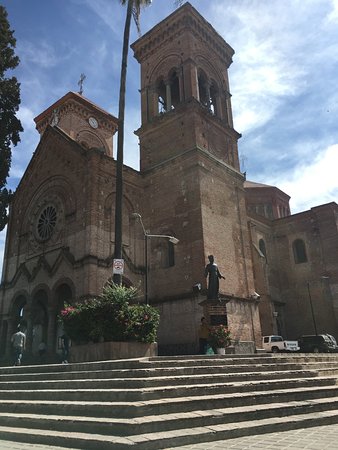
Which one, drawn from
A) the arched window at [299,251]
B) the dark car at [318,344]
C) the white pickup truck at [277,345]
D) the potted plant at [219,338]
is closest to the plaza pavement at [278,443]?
the potted plant at [219,338]

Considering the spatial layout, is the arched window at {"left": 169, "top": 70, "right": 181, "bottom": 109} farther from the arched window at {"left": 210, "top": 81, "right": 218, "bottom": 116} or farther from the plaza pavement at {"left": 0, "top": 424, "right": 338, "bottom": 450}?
the plaza pavement at {"left": 0, "top": 424, "right": 338, "bottom": 450}

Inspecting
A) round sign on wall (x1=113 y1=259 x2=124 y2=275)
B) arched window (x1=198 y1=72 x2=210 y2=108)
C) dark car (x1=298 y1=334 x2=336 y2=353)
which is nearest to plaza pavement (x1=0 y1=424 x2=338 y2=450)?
round sign on wall (x1=113 y1=259 x2=124 y2=275)

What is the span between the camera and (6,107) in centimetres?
2098

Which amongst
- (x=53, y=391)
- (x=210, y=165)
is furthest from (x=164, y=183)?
(x=53, y=391)

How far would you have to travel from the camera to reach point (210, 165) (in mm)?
26297

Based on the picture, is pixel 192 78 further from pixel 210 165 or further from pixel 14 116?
pixel 14 116

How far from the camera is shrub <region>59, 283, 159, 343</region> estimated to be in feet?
40.3

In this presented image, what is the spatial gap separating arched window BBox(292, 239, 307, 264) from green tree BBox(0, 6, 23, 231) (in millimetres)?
24725

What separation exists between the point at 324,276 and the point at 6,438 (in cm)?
3056

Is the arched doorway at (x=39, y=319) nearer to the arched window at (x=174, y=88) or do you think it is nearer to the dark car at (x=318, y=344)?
the arched window at (x=174, y=88)

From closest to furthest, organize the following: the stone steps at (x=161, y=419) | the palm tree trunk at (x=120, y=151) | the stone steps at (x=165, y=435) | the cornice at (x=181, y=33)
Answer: the stone steps at (x=165, y=435), the stone steps at (x=161, y=419), the palm tree trunk at (x=120, y=151), the cornice at (x=181, y=33)

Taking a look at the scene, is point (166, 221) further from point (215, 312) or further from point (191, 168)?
point (215, 312)

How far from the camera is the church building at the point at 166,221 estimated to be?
75.2ft

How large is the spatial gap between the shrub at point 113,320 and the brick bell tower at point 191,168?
9058 millimetres
